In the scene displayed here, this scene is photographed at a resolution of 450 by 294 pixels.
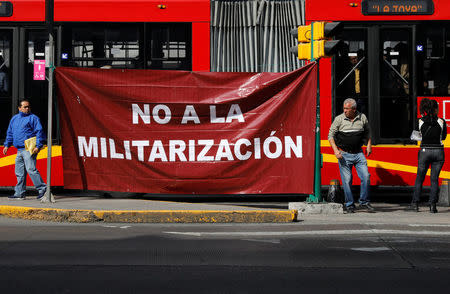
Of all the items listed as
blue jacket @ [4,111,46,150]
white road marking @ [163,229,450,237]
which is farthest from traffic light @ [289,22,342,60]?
blue jacket @ [4,111,46,150]

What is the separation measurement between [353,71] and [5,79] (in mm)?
6312

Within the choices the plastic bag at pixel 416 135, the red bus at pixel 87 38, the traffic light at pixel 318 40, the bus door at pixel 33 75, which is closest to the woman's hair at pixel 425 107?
the plastic bag at pixel 416 135

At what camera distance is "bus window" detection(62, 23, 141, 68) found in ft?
43.0

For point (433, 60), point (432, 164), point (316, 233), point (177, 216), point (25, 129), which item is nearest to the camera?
point (316, 233)

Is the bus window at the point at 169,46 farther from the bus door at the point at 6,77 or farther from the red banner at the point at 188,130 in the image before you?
the bus door at the point at 6,77

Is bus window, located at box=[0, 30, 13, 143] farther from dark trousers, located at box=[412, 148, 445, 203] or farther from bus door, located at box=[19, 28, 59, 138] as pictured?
dark trousers, located at box=[412, 148, 445, 203]

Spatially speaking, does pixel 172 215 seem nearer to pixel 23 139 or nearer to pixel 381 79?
pixel 23 139

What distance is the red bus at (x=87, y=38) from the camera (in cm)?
1320

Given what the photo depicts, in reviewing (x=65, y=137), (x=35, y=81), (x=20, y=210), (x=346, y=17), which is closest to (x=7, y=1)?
(x=35, y=81)

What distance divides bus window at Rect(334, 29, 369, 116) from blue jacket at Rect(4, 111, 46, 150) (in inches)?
206

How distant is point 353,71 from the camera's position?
43.2 feet

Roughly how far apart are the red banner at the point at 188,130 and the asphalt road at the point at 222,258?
5.25 feet

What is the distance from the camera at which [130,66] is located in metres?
13.1

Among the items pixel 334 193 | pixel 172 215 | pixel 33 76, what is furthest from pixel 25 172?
pixel 334 193
